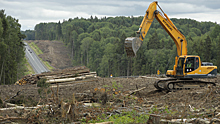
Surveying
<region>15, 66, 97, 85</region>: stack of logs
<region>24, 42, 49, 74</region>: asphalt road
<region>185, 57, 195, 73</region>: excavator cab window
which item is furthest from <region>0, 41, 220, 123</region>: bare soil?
<region>24, 42, 49, 74</region>: asphalt road

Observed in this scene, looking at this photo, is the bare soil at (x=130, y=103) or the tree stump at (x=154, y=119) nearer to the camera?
the tree stump at (x=154, y=119)

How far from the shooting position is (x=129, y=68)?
83.9 meters

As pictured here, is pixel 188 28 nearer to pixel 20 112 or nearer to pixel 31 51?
pixel 31 51

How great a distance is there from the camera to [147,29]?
17.7 metres

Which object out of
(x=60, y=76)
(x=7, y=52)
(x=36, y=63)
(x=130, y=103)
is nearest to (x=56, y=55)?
(x=36, y=63)

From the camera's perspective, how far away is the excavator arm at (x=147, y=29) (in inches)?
616

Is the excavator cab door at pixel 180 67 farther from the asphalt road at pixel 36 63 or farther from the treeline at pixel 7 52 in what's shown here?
the asphalt road at pixel 36 63

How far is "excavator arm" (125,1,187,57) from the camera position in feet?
51.4

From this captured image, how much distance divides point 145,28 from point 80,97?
261 inches

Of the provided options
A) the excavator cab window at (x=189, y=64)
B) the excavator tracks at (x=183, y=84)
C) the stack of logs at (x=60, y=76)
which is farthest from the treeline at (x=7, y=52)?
the excavator cab window at (x=189, y=64)

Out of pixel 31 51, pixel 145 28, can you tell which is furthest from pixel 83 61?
pixel 145 28

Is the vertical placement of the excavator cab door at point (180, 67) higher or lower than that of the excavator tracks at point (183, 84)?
higher

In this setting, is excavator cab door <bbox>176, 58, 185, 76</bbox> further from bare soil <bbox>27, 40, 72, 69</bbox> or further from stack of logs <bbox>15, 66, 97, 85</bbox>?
bare soil <bbox>27, 40, 72, 69</bbox>

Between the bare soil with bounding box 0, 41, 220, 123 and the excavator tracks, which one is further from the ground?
the excavator tracks
